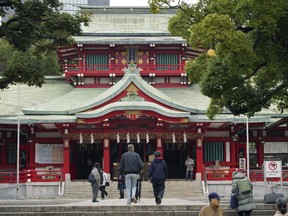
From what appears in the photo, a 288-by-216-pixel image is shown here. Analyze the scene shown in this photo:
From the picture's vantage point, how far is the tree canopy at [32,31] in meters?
20.8

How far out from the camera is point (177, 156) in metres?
41.4

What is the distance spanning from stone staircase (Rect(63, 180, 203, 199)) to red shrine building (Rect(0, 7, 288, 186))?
801 millimetres

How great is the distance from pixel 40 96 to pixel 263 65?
25.1 meters

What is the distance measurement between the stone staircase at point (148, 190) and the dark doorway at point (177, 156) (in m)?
3.39

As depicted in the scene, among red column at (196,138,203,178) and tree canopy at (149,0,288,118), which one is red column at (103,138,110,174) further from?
tree canopy at (149,0,288,118)

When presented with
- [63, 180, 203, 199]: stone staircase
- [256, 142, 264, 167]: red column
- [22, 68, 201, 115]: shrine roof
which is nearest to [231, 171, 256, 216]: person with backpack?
[63, 180, 203, 199]: stone staircase

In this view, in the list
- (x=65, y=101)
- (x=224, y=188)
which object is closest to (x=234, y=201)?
(x=224, y=188)

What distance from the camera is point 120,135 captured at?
1507 inches

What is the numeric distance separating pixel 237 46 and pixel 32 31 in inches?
251

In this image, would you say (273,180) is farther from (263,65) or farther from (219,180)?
(263,65)

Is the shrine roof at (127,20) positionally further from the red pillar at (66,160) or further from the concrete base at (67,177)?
the concrete base at (67,177)

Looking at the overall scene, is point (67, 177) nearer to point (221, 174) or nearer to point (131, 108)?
point (131, 108)

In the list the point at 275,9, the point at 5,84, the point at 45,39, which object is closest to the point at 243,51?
the point at 275,9

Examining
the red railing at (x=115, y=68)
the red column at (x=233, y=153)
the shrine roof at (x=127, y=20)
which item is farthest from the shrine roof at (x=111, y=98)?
the shrine roof at (x=127, y=20)
